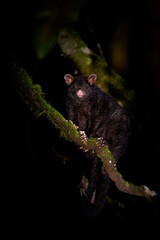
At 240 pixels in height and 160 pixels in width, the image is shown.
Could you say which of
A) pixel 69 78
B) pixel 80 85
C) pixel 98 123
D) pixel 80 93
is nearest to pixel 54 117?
pixel 98 123

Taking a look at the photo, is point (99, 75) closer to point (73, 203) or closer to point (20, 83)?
point (20, 83)

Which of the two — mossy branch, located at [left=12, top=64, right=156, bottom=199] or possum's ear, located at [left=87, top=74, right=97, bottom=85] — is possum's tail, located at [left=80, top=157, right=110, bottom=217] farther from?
possum's ear, located at [left=87, top=74, right=97, bottom=85]

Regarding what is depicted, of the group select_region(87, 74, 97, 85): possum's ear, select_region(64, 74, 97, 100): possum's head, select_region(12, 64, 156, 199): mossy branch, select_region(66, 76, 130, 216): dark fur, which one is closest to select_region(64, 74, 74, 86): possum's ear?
select_region(64, 74, 97, 100): possum's head

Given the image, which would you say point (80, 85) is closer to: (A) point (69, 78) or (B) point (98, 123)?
(A) point (69, 78)

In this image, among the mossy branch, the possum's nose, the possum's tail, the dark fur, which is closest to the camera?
the mossy branch

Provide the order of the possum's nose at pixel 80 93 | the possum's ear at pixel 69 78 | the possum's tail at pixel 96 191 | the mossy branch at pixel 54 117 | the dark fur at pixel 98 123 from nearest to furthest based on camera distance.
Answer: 1. the mossy branch at pixel 54 117
2. the possum's tail at pixel 96 191
3. the dark fur at pixel 98 123
4. the possum's nose at pixel 80 93
5. the possum's ear at pixel 69 78

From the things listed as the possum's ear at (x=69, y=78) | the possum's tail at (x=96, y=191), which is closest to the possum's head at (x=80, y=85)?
the possum's ear at (x=69, y=78)

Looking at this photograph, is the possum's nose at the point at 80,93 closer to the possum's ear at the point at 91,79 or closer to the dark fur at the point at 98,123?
the dark fur at the point at 98,123
